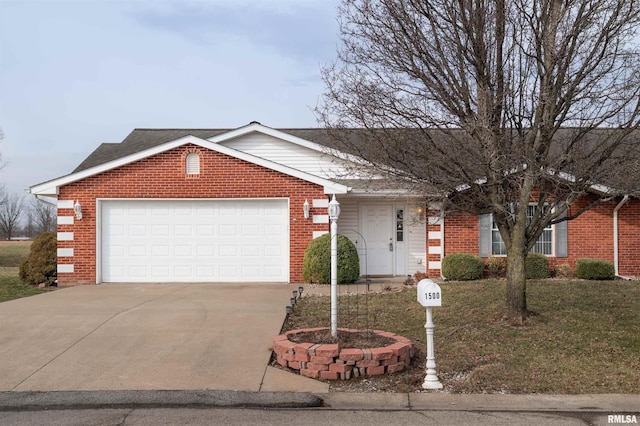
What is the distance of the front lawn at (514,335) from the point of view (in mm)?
7066

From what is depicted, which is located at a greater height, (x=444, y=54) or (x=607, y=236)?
(x=444, y=54)

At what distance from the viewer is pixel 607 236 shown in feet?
52.0

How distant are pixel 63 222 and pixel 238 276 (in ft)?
14.9

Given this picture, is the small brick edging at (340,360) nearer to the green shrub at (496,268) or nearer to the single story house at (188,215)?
the single story house at (188,215)

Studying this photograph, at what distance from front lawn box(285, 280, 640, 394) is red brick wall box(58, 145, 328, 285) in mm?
2996

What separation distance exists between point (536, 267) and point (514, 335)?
21.7 ft

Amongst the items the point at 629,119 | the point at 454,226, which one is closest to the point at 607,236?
the point at 454,226

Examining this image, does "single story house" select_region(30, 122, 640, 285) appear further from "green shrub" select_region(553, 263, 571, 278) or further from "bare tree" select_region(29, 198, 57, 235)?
"bare tree" select_region(29, 198, 57, 235)

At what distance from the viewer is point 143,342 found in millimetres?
8625

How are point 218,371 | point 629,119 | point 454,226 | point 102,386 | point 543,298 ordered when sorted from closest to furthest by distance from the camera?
point 102,386
point 218,371
point 629,119
point 543,298
point 454,226

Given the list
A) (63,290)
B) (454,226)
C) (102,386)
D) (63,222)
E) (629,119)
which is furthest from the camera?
(454,226)

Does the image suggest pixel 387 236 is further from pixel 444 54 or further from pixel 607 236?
pixel 444 54

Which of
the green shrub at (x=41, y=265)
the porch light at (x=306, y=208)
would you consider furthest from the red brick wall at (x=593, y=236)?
the green shrub at (x=41, y=265)

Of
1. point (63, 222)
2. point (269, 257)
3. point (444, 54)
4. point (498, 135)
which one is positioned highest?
point (444, 54)
